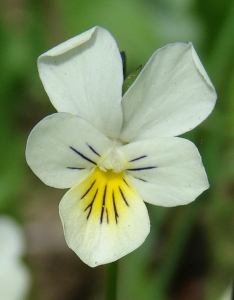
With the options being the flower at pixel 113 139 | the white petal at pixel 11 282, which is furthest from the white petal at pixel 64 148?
the white petal at pixel 11 282

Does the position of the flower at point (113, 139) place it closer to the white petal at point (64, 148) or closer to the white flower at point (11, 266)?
the white petal at point (64, 148)

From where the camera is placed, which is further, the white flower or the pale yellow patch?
the white flower

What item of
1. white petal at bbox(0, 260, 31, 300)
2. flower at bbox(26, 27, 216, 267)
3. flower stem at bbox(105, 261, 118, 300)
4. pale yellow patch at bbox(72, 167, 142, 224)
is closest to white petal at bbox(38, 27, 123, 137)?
flower at bbox(26, 27, 216, 267)

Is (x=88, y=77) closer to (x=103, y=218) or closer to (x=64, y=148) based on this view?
(x=64, y=148)

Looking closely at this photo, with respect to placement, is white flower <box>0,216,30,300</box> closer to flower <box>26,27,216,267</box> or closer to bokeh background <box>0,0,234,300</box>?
bokeh background <box>0,0,234,300</box>

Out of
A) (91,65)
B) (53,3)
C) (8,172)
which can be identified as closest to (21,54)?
(53,3)

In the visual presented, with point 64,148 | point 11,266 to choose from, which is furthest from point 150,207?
point 64,148
